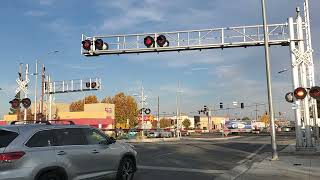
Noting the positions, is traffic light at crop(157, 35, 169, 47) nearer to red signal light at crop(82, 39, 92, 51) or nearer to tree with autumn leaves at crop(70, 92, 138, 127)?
red signal light at crop(82, 39, 92, 51)

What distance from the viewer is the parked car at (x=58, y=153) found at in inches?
366

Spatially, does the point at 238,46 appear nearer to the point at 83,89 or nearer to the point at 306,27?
the point at 306,27

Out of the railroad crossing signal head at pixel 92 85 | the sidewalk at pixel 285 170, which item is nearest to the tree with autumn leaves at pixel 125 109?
the railroad crossing signal head at pixel 92 85

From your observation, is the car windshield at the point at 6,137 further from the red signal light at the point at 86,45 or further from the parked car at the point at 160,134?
the parked car at the point at 160,134

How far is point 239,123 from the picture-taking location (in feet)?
292

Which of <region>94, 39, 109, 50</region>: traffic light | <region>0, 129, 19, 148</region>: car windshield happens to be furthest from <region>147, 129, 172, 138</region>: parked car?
<region>0, 129, 19, 148</region>: car windshield

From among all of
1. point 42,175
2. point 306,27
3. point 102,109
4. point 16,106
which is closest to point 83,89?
point 16,106

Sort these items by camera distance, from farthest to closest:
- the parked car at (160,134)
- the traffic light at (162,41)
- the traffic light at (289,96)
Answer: the parked car at (160,134) → the traffic light at (162,41) → the traffic light at (289,96)

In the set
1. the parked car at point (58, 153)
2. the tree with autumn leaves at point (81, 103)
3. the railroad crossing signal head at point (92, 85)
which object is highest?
the tree with autumn leaves at point (81, 103)

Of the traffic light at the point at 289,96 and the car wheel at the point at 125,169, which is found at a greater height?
the traffic light at the point at 289,96

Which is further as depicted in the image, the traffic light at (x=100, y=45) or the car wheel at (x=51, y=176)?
the traffic light at (x=100, y=45)

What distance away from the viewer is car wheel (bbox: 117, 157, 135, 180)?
1220 centimetres

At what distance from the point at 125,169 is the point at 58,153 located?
271 cm

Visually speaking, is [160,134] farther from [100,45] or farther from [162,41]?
[162,41]
